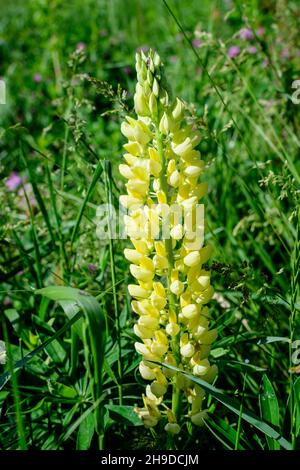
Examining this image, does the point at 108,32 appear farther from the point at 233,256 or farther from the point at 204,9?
the point at 233,256

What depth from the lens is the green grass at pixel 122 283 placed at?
1419 millimetres

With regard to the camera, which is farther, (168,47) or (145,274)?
(168,47)

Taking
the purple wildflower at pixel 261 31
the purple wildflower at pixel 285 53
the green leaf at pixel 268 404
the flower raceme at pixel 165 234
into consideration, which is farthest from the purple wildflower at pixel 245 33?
the green leaf at pixel 268 404

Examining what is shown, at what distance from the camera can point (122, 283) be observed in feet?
6.70

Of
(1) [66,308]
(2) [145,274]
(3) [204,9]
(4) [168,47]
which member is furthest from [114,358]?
(3) [204,9]

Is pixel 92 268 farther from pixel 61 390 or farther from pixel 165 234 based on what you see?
pixel 165 234

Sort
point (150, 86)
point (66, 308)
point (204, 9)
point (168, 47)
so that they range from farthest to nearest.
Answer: point (204, 9) < point (168, 47) < point (66, 308) < point (150, 86)

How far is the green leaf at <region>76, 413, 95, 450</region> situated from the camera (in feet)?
4.62

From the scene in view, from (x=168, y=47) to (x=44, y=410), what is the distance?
3.78m

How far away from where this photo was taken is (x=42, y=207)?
1.86m

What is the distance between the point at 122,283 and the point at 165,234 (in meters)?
0.72

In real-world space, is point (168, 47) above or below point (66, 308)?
above

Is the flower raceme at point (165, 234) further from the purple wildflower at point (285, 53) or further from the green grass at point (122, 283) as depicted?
the purple wildflower at point (285, 53)

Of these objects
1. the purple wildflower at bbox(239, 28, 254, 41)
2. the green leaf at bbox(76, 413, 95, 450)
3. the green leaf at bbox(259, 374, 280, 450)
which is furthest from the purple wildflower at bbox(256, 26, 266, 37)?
the green leaf at bbox(76, 413, 95, 450)
